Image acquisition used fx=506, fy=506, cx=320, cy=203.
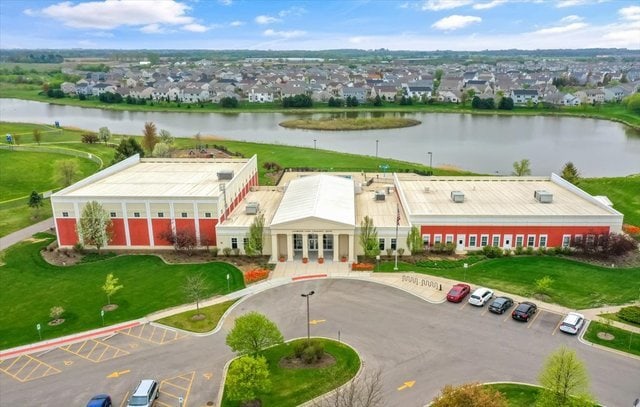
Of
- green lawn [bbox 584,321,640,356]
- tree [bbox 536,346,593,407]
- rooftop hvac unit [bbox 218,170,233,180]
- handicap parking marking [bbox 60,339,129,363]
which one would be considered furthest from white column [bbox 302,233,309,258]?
tree [bbox 536,346,593,407]

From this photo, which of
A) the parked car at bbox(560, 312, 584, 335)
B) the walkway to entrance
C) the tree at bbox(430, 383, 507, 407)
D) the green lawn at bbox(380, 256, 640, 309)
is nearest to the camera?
the tree at bbox(430, 383, 507, 407)

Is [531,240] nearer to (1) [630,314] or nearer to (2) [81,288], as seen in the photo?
(1) [630,314]

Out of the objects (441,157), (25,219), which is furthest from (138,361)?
(441,157)

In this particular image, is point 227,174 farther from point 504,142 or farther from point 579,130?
point 579,130

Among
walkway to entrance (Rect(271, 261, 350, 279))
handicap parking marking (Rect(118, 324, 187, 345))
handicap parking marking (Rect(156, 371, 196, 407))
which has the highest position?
walkway to entrance (Rect(271, 261, 350, 279))

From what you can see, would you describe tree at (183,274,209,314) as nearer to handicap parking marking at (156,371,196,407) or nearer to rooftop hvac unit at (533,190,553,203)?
handicap parking marking at (156,371,196,407)

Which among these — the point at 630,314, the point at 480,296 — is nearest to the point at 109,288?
the point at 480,296
